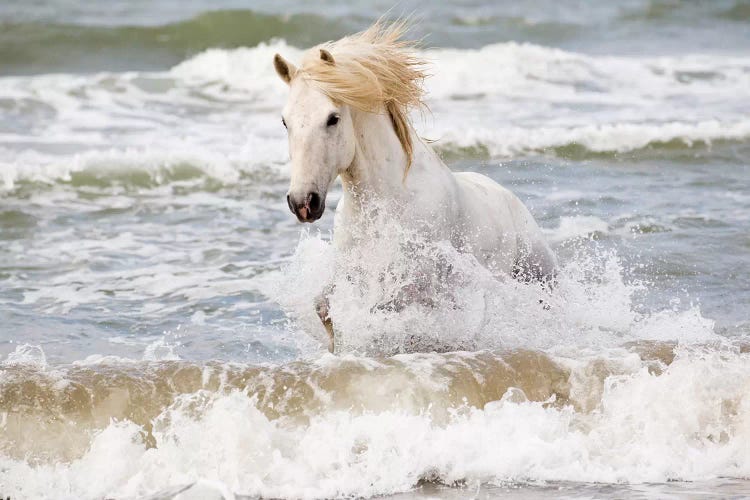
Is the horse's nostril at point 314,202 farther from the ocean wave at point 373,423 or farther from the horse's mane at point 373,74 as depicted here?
the ocean wave at point 373,423

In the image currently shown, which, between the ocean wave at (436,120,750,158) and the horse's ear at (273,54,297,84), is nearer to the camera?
the horse's ear at (273,54,297,84)

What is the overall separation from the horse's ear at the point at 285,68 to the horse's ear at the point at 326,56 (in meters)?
0.15

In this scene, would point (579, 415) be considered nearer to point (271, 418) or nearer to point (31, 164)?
point (271, 418)

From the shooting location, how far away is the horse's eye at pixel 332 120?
5.56 metres

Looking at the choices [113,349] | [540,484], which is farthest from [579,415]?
[113,349]

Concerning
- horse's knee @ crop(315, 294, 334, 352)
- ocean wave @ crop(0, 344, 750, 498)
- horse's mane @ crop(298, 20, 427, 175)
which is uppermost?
horse's mane @ crop(298, 20, 427, 175)

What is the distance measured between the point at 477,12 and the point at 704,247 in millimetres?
14341

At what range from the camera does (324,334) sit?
651 cm

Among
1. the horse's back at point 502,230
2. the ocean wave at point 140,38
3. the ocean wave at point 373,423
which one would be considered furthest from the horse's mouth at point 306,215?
the ocean wave at point 140,38

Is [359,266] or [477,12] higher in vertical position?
[477,12]

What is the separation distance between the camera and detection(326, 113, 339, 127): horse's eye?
18.2 ft

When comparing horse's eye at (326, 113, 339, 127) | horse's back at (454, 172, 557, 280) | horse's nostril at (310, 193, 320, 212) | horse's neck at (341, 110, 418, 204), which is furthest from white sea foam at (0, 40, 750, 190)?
horse's nostril at (310, 193, 320, 212)

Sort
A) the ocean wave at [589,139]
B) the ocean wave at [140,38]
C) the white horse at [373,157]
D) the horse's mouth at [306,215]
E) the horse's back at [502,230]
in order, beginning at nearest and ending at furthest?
the horse's mouth at [306,215]
the white horse at [373,157]
the horse's back at [502,230]
the ocean wave at [589,139]
the ocean wave at [140,38]

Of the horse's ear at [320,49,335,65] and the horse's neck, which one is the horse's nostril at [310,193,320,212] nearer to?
the horse's neck
